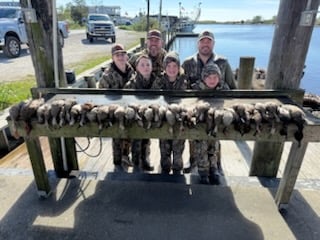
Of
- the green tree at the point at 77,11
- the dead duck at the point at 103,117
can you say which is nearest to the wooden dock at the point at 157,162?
the dead duck at the point at 103,117

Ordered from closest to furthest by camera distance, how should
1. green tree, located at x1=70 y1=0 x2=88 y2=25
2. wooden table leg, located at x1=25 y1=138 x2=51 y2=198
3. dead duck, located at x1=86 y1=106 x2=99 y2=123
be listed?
1. dead duck, located at x1=86 y1=106 x2=99 y2=123
2. wooden table leg, located at x1=25 y1=138 x2=51 y2=198
3. green tree, located at x1=70 y1=0 x2=88 y2=25

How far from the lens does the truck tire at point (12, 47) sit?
1040 centimetres

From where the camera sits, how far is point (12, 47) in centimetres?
1061

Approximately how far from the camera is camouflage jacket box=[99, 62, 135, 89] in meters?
3.15

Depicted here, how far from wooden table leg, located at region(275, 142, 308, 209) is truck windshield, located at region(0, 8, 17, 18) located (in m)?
11.6

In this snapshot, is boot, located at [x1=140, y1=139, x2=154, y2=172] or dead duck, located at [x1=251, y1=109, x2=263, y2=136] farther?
boot, located at [x1=140, y1=139, x2=154, y2=172]

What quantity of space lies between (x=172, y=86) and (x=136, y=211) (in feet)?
4.19

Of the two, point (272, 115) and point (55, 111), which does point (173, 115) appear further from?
point (55, 111)

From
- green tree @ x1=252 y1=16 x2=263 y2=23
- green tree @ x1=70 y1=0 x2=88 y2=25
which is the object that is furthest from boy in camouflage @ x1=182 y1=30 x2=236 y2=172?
green tree @ x1=252 y1=16 x2=263 y2=23

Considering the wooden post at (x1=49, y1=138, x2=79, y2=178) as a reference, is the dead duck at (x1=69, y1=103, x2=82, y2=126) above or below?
above

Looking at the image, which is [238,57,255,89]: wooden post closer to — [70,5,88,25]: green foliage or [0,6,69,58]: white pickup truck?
[0,6,69,58]: white pickup truck

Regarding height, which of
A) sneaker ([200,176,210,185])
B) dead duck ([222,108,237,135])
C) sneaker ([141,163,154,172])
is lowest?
sneaker ([141,163,154,172])

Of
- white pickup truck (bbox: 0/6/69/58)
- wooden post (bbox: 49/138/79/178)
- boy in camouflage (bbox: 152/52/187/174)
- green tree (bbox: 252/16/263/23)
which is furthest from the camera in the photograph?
green tree (bbox: 252/16/263/23)

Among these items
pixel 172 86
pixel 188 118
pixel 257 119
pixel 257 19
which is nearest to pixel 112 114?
pixel 188 118
